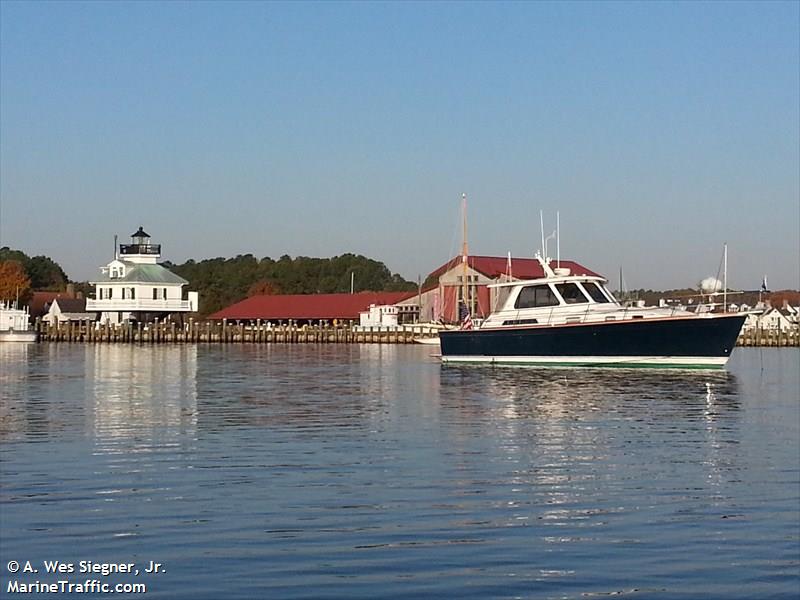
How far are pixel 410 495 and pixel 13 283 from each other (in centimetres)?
9993

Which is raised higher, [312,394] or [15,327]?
[15,327]

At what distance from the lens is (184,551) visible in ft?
37.6

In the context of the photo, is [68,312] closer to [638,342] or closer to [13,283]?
[13,283]

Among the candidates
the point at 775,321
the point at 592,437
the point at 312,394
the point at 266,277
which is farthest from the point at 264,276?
the point at 592,437

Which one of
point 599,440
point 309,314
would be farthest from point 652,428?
point 309,314

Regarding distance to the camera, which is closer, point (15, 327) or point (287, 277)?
point (15, 327)

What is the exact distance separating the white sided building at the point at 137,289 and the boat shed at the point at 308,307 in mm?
12672

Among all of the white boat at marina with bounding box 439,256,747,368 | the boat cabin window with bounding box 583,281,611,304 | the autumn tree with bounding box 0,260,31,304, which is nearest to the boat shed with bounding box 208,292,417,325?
the autumn tree with bounding box 0,260,31,304

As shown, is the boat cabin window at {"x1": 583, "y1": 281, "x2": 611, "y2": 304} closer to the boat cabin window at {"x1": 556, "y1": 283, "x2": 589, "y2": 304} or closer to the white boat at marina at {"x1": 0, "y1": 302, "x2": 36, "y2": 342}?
the boat cabin window at {"x1": 556, "y1": 283, "x2": 589, "y2": 304}

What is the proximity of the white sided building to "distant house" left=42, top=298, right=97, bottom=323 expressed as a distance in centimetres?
924

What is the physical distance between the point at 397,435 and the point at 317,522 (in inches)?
326

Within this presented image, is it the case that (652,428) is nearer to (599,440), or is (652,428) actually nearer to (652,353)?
(599,440)

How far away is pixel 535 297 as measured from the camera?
44906 mm

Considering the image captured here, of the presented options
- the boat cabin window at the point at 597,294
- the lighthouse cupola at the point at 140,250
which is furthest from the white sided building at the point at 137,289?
the boat cabin window at the point at 597,294
